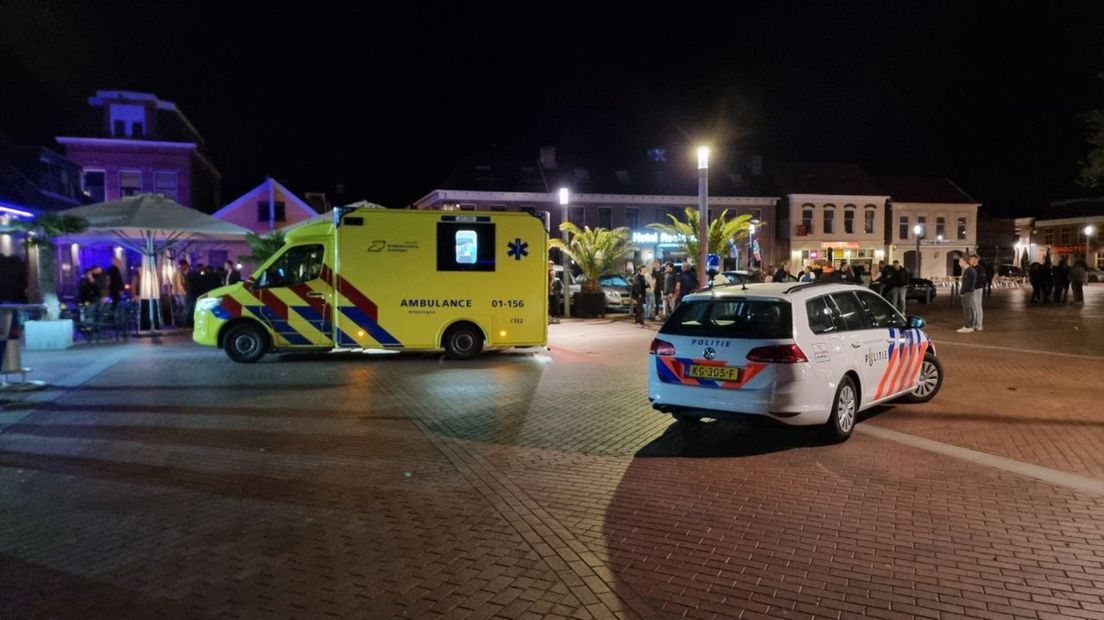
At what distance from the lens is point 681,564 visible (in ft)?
14.9

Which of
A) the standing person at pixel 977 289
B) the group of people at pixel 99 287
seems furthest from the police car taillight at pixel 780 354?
the group of people at pixel 99 287

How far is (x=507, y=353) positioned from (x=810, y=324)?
343 inches

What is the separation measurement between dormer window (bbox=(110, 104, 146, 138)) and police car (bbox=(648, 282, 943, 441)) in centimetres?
3578

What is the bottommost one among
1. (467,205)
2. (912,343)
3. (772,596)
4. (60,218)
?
(772,596)

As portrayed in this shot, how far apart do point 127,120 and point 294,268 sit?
28.1 metres

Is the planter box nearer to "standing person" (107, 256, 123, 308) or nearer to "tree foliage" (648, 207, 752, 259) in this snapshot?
"tree foliage" (648, 207, 752, 259)

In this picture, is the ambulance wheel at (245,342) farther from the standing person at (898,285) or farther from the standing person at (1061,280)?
the standing person at (1061,280)

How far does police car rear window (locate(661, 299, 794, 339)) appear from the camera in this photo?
701 centimetres

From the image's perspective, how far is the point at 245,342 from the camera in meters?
13.7

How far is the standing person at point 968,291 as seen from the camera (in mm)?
17031

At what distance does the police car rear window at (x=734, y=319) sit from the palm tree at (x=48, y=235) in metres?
13.4

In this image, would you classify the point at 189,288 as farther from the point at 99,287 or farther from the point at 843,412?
the point at 843,412

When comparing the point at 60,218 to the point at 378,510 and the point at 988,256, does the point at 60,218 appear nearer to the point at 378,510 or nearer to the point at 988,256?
the point at 378,510

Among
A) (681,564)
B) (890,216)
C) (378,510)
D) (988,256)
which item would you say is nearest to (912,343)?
(681,564)
